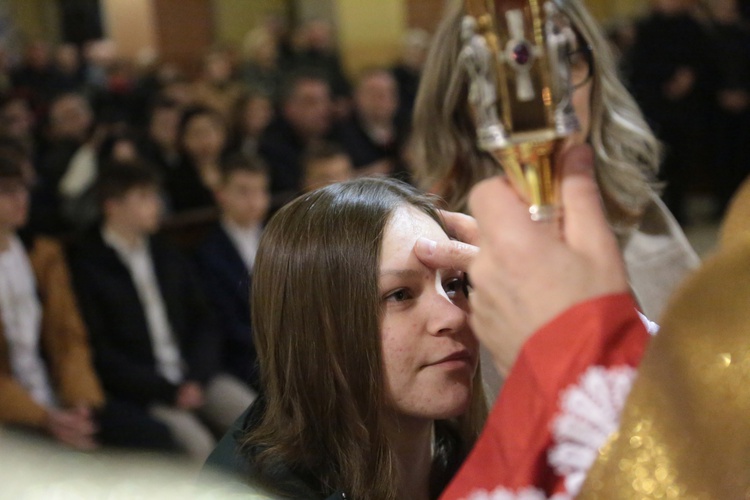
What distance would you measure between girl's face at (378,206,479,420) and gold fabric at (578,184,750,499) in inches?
17.4

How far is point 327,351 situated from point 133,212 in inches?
80.0

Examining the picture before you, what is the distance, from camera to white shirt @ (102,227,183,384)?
301 centimetres

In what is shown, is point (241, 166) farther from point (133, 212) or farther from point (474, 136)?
point (474, 136)

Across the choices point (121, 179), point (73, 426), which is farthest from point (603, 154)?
point (121, 179)

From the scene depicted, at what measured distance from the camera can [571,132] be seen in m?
0.69

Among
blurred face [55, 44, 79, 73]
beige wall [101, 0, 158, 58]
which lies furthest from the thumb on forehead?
beige wall [101, 0, 158, 58]

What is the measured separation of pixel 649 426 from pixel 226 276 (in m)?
2.68

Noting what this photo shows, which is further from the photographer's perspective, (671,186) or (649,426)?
(671,186)

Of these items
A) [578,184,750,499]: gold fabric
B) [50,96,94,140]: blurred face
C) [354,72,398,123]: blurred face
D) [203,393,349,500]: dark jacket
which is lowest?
[354,72,398,123]: blurred face

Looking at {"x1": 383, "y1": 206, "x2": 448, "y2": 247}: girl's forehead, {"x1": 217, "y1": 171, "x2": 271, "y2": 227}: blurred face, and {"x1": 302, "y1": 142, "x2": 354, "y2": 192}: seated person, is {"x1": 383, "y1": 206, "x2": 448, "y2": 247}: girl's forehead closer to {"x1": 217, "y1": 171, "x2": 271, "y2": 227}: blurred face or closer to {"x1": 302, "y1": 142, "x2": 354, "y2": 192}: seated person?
{"x1": 217, "y1": 171, "x2": 271, "y2": 227}: blurred face

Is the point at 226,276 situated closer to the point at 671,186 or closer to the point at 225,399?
the point at 225,399

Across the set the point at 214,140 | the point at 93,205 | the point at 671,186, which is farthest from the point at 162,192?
the point at 671,186

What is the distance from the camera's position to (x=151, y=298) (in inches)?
119

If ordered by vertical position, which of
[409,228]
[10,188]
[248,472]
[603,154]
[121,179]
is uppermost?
[409,228]
